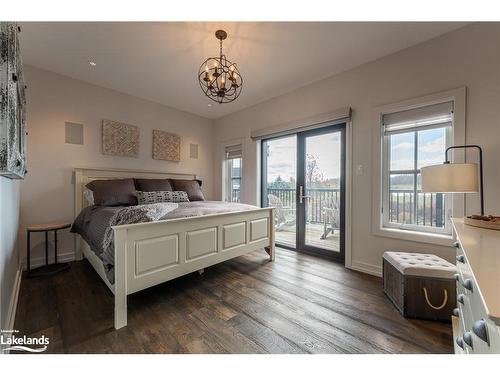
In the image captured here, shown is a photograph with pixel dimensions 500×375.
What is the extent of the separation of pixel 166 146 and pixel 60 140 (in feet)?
4.91

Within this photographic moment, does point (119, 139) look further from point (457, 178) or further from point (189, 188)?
point (457, 178)

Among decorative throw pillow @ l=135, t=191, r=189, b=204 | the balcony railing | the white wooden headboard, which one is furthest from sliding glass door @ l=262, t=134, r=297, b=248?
the white wooden headboard

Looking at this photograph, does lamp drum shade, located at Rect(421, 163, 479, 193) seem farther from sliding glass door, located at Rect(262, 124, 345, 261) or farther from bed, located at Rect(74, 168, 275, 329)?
bed, located at Rect(74, 168, 275, 329)

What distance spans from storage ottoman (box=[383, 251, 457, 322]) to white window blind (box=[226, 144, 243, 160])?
125 inches

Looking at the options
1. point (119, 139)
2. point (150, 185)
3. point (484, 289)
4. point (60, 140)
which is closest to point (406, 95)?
point (484, 289)

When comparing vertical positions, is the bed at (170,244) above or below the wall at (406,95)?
below

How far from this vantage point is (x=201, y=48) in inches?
90.8

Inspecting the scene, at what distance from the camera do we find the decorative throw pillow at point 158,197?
2.91m

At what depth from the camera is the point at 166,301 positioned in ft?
6.31

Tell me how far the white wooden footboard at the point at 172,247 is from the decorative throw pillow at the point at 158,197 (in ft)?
3.81

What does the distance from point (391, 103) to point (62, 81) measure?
4.29 m

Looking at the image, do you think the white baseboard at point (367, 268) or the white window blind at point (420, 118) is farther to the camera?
the white baseboard at point (367, 268)

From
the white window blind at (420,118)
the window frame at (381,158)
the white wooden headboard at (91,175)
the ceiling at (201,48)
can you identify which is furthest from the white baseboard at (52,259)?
the white window blind at (420,118)

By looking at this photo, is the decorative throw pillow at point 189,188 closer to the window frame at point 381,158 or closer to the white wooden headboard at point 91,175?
the white wooden headboard at point 91,175
